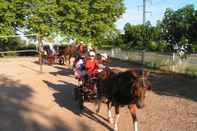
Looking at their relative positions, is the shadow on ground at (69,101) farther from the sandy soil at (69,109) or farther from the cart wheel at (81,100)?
the cart wheel at (81,100)

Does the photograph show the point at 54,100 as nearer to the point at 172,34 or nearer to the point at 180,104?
the point at 180,104

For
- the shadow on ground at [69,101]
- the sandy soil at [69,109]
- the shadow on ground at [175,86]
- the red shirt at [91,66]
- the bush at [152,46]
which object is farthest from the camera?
the bush at [152,46]

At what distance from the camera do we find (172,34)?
34.8 meters

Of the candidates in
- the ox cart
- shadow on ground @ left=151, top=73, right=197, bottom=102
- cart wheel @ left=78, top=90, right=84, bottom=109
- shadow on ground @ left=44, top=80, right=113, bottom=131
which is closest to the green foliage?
shadow on ground @ left=151, top=73, right=197, bottom=102

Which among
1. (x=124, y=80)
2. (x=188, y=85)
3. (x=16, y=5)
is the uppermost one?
(x=16, y=5)

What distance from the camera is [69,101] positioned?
631 inches

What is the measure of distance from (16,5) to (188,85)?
27.9 m

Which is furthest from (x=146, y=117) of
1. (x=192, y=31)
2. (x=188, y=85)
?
(x=192, y=31)

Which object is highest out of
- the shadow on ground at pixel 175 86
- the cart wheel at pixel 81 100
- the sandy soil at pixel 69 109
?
the cart wheel at pixel 81 100

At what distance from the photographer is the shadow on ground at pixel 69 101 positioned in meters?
13.1

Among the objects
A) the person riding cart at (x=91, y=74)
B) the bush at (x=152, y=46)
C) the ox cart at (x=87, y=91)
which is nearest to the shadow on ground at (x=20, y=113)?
the ox cart at (x=87, y=91)

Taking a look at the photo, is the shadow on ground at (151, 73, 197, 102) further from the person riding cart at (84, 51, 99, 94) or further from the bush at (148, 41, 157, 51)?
the bush at (148, 41, 157, 51)

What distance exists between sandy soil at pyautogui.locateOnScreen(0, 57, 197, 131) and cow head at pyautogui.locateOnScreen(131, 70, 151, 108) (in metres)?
1.86

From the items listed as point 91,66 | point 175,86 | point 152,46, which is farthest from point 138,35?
point 91,66
